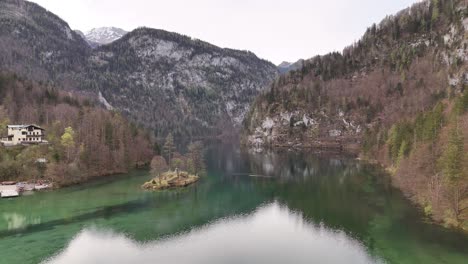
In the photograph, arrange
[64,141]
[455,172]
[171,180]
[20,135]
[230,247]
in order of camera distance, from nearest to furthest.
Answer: [230,247] < [455,172] < [171,180] < [64,141] < [20,135]

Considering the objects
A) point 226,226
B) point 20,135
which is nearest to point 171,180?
point 226,226

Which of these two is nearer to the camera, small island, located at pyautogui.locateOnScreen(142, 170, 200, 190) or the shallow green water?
the shallow green water

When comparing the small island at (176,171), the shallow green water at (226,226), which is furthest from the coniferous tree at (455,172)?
the small island at (176,171)

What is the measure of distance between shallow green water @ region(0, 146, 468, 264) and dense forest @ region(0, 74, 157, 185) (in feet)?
38.0

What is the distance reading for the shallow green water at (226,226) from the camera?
4744cm

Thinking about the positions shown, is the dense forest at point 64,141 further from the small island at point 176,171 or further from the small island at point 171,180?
the small island at point 171,180

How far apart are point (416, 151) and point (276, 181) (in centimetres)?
3900

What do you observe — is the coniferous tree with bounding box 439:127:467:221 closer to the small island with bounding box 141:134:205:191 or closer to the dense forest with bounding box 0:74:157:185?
the small island with bounding box 141:134:205:191

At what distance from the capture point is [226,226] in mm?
61656

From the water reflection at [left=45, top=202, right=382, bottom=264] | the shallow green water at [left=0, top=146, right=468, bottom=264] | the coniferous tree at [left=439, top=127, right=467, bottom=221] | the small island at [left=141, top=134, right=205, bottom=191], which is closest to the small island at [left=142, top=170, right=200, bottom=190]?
the small island at [left=141, top=134, right=205, bottom=191]

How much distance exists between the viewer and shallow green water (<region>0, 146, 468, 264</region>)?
47438 mm

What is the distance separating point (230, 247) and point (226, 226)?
10.6 meters

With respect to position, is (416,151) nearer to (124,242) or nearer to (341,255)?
(341,255)

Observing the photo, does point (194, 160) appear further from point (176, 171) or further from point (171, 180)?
point (171, 180)
